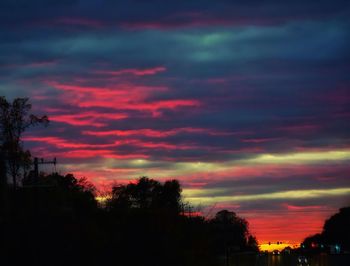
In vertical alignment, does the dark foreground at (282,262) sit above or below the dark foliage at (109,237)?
below

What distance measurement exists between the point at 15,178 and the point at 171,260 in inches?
1606

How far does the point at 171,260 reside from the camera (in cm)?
4422

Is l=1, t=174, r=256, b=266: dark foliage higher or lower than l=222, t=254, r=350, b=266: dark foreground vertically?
higher

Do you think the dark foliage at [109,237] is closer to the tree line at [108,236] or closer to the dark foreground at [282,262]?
the tree line at [108,236]

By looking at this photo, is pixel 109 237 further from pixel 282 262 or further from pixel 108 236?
pixel 282 262

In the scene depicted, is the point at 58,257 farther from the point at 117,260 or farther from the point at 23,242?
the point at 117,260

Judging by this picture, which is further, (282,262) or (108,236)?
(282,262)

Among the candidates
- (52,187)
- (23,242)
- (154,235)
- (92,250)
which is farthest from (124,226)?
(52,187)

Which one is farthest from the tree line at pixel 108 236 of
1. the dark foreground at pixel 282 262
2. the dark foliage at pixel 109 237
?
the dark foreground at pixel 282 262

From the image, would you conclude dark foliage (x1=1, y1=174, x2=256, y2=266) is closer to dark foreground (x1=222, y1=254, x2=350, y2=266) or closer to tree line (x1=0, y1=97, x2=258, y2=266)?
tree line (x1=0, y1=97, x2=258, y2=266)

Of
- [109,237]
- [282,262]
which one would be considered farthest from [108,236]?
[282,262]

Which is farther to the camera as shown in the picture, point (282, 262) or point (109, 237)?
point (282, 262)

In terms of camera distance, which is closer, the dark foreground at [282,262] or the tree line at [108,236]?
the tree line at [108,236]

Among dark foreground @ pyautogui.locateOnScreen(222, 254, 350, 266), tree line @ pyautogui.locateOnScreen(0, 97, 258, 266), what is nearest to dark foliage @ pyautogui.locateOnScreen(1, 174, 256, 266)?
tree line @ pyautogui.locateOnScreen(0, 97, 258, 266)
